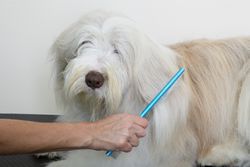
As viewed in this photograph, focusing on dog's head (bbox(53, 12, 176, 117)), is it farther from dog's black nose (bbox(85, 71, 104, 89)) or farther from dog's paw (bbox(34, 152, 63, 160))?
dog's paw (bbox(34, 152, 63, 160))

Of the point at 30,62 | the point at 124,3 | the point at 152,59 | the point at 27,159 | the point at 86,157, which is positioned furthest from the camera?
the point at 30,62

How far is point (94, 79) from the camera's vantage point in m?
1.06

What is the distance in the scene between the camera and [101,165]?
125cm

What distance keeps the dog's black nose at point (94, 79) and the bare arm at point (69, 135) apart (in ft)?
0.33

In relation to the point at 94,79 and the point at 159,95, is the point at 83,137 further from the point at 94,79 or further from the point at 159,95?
the point at 159,95

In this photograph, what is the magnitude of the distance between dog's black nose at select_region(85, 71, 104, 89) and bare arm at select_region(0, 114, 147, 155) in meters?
0.10

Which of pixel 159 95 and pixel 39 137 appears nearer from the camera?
pixel 39 137

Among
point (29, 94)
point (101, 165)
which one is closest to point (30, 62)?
point (29, 94)

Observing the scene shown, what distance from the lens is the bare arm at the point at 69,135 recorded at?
0.93 meters

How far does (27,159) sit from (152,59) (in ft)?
1.82

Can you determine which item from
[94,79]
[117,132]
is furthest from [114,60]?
[117,132]

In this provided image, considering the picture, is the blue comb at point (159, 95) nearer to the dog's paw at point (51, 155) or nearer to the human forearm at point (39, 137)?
the human forearm at point (39, 137)

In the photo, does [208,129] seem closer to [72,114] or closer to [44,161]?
[72,114]

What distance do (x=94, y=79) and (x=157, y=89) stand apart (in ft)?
0.65
